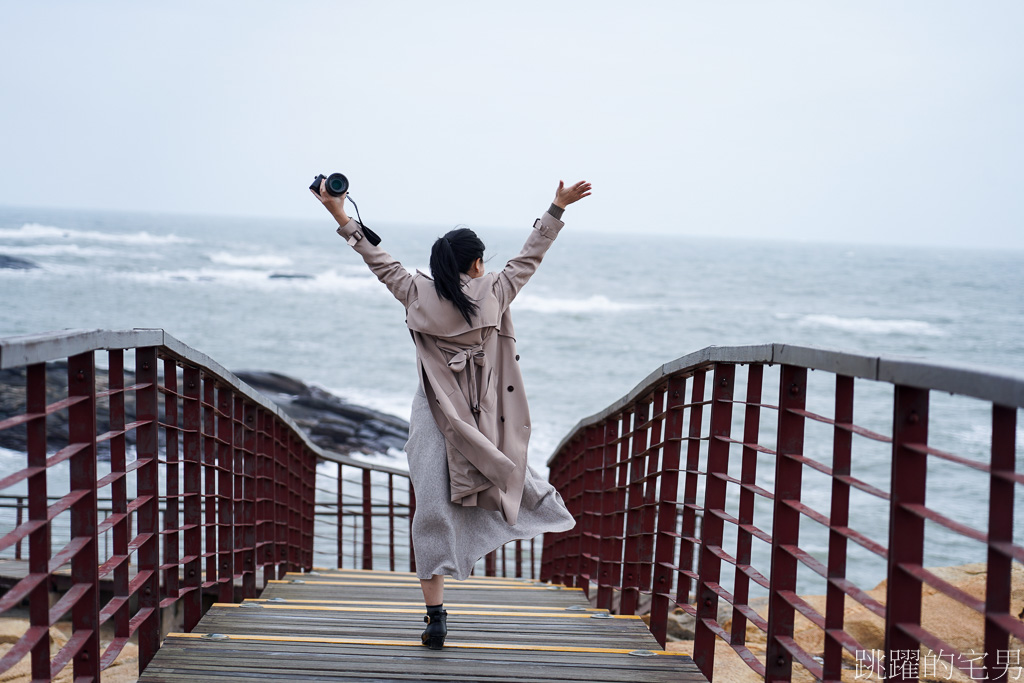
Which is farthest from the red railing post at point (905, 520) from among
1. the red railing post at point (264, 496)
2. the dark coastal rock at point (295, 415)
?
the dark coastal rock at point (295, 415)

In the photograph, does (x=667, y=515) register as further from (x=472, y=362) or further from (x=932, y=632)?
(x=932, y=632)

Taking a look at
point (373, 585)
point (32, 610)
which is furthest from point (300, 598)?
point (32, 610)

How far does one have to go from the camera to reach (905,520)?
193 centimetres

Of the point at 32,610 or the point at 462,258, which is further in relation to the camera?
the point at 462,258

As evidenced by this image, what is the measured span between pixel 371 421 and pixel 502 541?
18.0 metres

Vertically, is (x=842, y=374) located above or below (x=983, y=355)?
above

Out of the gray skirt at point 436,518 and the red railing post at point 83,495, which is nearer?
the red railing post at point 83,495

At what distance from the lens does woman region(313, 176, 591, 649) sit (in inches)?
138

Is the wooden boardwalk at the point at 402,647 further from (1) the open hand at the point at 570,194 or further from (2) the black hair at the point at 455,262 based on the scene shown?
(1) the open hand at the point at 570,194

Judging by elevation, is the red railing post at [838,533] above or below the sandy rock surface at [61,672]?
above

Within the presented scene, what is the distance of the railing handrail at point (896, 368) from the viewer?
1.60 meters

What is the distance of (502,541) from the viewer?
3.70 meters

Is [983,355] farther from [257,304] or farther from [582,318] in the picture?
[257,304]

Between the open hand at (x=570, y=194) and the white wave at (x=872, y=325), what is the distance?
47747 mm
